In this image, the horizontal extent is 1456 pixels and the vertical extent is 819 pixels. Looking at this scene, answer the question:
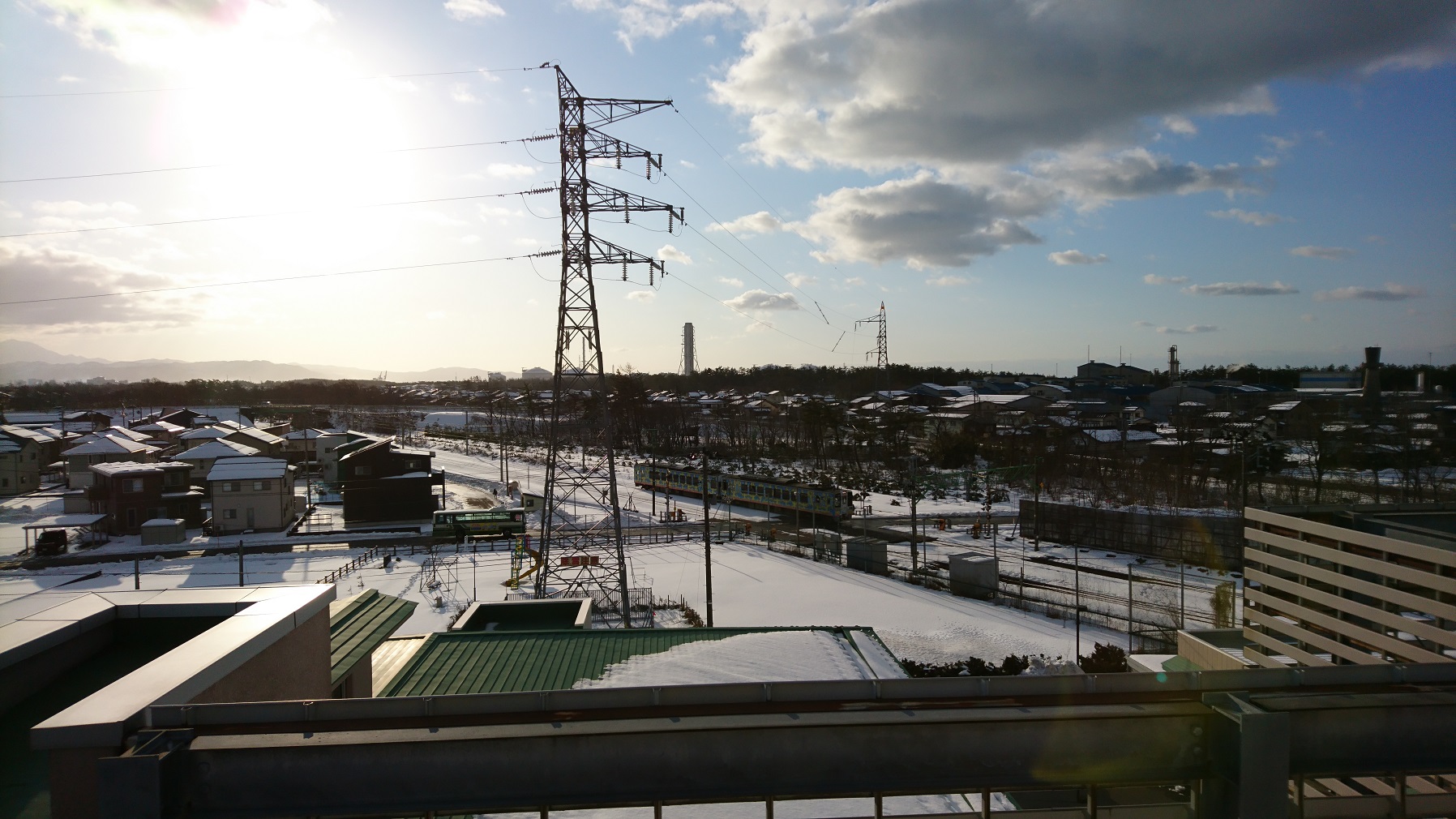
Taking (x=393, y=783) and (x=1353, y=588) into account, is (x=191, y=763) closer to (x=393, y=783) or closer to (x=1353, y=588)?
(x=393, y=783)

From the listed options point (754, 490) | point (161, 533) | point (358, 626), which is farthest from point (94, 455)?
point (358, 626)

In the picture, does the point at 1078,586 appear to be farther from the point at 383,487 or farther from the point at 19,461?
the point at 19,461

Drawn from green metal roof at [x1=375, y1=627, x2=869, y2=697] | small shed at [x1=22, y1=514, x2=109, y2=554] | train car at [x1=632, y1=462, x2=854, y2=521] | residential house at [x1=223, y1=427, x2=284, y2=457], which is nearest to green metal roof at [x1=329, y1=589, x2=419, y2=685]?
green metal roof at [x1=375, y1=627, x2=869, y2=697]

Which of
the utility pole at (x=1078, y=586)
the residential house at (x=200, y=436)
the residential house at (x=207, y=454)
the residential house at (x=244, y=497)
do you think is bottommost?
the utility pole at (x=1078, y=586)

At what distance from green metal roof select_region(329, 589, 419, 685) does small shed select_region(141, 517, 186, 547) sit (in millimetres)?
20108

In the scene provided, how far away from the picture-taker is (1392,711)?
2043 millimetres

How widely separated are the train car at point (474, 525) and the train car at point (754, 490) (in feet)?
19.4

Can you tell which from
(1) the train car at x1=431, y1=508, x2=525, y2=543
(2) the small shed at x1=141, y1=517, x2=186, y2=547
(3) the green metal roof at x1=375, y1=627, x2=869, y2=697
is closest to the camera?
(3) the green metal roof at x1=375, y1=627, x2=869, y2=697

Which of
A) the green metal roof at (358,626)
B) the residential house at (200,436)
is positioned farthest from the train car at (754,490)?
the residential house at (200,436)

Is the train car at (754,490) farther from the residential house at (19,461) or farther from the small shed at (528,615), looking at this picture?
the residential house at (19,461)

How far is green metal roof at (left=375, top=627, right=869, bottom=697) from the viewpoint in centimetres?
600

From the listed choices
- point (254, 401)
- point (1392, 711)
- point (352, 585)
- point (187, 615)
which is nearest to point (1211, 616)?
point (1392, 711)

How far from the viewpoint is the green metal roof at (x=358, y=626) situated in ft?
12.5

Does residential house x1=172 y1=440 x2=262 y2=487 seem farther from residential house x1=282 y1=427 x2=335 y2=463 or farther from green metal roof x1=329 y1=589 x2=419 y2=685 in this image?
green metal roof x1=329 y1=589 x2=419 y2=685
